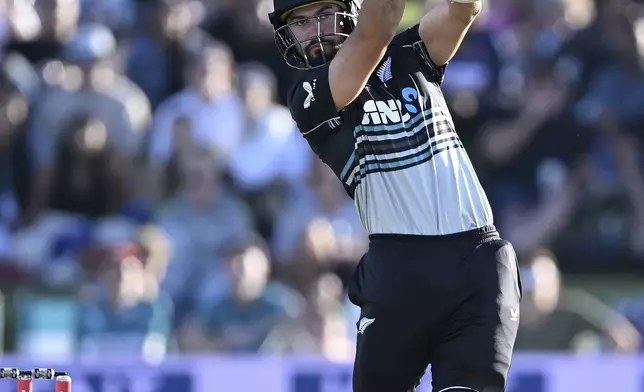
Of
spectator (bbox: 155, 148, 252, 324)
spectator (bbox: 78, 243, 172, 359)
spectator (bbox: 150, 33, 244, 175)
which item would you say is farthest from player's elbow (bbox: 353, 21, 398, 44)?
spectator (bbox: 150, 33, 244, 175)

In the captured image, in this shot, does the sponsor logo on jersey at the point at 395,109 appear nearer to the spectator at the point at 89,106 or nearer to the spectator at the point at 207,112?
the spectator at the point at 207,112

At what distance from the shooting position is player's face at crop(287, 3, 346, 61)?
456 centimetres

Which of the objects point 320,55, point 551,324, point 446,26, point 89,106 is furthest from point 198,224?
point 446,26

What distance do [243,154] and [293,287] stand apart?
55.0 inches

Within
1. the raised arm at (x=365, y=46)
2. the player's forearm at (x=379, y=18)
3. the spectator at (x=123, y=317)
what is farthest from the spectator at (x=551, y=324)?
the player's forearm at (x=379, y=18)

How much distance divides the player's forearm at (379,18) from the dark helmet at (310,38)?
39 cm

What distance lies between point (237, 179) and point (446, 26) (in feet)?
16.9

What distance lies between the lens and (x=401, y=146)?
14.7 ft

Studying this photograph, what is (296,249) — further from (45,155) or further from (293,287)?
(45,155)

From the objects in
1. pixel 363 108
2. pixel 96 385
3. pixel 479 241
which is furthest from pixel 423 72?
pixel 96 385

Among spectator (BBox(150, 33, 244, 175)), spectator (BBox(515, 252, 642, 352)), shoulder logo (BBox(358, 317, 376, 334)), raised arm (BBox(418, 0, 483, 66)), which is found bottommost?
shoulder logo (BBox(358, 317, 376, 334))

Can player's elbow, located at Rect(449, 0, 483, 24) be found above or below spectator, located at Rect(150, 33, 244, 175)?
below

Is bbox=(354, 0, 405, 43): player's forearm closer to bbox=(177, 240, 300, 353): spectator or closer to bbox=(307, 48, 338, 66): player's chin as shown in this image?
bbox=(307, 48, 338, 66): player's chin

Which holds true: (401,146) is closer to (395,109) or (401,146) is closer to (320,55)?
(395,109)
